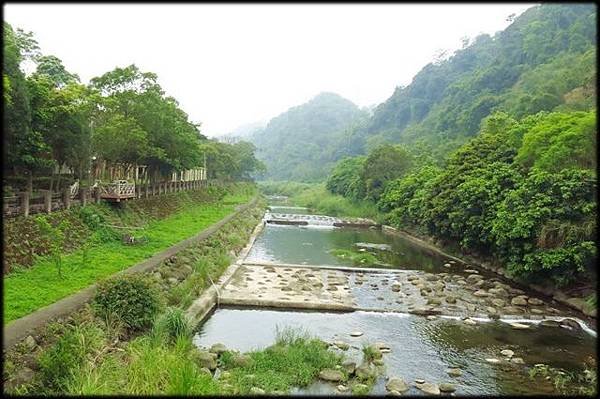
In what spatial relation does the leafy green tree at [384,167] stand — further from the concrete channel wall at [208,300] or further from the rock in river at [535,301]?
the rock in river at [535,301]

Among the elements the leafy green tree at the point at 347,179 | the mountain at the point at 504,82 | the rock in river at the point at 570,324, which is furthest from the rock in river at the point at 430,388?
the leafy green tree at the point at 347,179

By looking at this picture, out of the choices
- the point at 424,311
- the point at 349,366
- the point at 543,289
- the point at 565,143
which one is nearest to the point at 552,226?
the point at 543,289

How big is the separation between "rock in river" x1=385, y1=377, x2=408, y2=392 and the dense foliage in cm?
1154

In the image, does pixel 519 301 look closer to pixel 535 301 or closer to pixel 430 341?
→ pixel 535 301

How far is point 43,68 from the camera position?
102 feet

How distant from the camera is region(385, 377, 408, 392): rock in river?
34.0ft

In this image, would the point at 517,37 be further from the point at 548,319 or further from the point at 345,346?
the point at 345,346

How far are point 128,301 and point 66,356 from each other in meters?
3.13

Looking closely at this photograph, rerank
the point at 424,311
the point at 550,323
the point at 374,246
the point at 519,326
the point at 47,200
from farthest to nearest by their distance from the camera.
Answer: the point at 374,246 → the point at 47,200 → the point at 424,311 → the point at 550,323 → the point at 519,326

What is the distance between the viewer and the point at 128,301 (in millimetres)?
11609

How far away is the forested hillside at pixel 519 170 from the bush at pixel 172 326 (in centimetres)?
1383

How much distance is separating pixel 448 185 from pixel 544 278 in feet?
33.0

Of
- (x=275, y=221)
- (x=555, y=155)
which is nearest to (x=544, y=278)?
(x=555, y=155)

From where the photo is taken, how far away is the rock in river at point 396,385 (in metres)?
10.4
